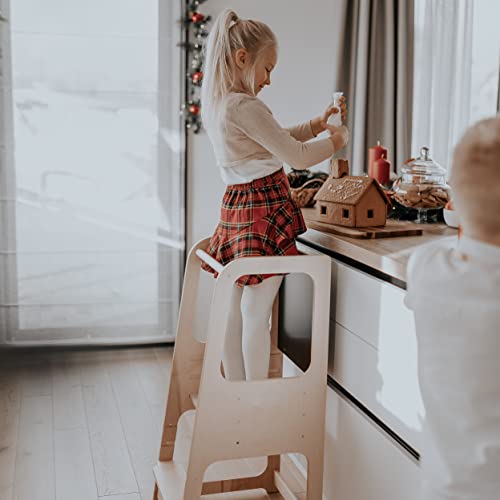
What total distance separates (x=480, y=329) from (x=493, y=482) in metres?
0.23

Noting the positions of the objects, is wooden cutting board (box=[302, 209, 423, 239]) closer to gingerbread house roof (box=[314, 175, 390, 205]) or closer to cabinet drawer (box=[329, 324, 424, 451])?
gingerbread house roof (box=[314, 175, 390, 205])

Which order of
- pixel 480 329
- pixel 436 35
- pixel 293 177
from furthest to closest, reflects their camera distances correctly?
pixel 436 35 < pixel 293 177 < pixel 480 329

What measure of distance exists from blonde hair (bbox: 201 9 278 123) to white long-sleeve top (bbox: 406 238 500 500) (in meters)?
0.88

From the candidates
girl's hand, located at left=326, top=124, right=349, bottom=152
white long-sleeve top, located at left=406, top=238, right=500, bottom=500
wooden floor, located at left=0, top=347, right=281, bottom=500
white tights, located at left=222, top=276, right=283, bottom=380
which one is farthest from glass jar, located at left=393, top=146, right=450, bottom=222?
wooden floor, located at left=0, top=347, right=281, bottom=500

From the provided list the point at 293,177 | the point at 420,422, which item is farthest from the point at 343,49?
the point at 420,422

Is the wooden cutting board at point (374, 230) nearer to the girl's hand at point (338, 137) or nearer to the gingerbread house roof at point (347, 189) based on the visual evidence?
the gingerbread house roof at point (347, 189)

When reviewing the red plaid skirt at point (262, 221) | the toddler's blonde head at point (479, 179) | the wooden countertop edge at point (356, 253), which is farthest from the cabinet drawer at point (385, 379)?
the toddler's blonde head at point (479, 179)

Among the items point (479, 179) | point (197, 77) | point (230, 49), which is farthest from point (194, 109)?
point (479, 179)

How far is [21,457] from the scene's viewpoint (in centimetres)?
248

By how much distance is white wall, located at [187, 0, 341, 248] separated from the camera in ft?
10.9

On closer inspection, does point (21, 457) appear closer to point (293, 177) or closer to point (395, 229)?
point (293, 177)

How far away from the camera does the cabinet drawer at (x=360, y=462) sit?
155cm

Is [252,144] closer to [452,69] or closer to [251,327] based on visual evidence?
[251,327]

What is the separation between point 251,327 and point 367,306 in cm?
36
